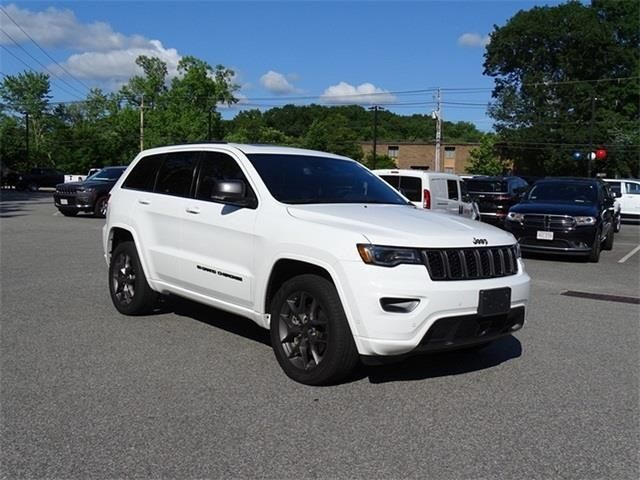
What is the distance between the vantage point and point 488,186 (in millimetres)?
21172

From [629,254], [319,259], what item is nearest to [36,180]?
[629,254]

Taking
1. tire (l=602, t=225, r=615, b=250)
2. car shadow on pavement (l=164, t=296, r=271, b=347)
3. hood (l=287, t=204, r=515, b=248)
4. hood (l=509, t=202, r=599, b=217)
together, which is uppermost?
hood (l=287, t=204, r=515, b=248)

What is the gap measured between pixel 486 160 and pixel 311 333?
66.0m

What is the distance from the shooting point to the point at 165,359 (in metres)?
5.55

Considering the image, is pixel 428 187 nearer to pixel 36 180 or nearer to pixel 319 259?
pixel 319 259

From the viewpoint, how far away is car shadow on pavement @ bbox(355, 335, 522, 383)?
5.25 meters

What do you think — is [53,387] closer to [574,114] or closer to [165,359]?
[165,359]

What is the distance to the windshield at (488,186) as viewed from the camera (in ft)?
68.5

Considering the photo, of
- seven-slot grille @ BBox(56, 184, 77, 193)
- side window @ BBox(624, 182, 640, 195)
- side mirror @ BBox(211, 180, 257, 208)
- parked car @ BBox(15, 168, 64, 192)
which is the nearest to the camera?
side mirror @ BBox(211, 180, 257, 208)

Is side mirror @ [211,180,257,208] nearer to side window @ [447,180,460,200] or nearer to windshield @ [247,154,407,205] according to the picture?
windshield @ [247,154,407,205]

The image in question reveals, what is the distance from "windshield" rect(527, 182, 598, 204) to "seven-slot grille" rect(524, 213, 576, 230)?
142 cm

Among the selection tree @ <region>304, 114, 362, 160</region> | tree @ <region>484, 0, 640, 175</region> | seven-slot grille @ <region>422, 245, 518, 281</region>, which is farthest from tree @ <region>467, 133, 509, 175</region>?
seven-slot grille @ <region>422, 245, 518, 281</region>

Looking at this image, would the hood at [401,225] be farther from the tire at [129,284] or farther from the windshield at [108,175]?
the windshield at [108,175]

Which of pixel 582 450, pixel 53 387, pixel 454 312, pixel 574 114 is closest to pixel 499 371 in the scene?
pixel 454 312
